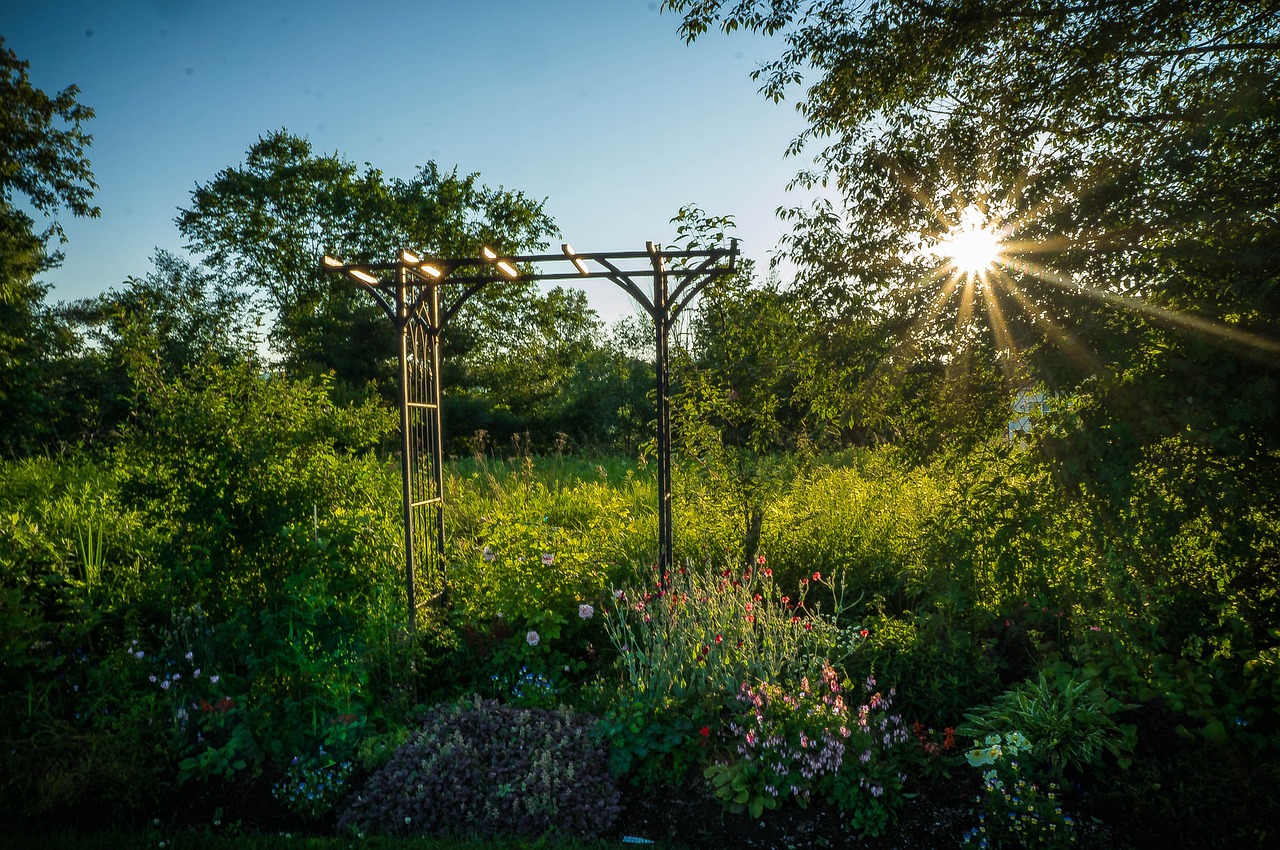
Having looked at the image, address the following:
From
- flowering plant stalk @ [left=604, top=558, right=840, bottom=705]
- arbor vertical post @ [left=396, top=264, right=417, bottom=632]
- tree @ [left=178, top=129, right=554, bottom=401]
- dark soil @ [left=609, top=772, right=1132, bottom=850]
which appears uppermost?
tree @ [left=178, top=129, right=554, bottom=401]

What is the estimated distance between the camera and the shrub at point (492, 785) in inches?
117

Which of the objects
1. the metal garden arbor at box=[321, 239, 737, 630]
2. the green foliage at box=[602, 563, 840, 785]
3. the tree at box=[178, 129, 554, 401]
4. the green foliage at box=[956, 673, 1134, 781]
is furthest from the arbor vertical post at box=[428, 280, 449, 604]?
the tree at box=[178, 129, 554, 401]

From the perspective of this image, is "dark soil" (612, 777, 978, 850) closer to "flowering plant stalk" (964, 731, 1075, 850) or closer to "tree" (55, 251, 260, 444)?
"flowering plant stalk" (964, 731, 1075, 850)

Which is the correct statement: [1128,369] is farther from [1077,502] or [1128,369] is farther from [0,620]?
[0,620]

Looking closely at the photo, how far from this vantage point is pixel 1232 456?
8.89 feet

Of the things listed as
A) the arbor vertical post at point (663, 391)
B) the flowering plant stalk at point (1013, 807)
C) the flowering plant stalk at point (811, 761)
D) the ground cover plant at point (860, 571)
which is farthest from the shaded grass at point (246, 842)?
the arbor vertical post at point (663, 391)

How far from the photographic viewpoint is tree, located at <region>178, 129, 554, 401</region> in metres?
19.1

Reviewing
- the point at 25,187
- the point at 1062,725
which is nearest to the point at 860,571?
the point at 1062,725

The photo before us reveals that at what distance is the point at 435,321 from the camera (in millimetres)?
5188

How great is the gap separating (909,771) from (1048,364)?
69.0 inches

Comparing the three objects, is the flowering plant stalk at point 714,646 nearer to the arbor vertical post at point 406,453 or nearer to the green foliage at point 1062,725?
the green foliage at point 1062,725

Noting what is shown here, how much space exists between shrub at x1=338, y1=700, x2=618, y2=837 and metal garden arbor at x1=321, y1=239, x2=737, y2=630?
3.97 ft

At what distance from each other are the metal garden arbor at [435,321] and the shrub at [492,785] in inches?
47.6

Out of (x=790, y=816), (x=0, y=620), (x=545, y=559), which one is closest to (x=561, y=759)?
(x=790, y=816)
